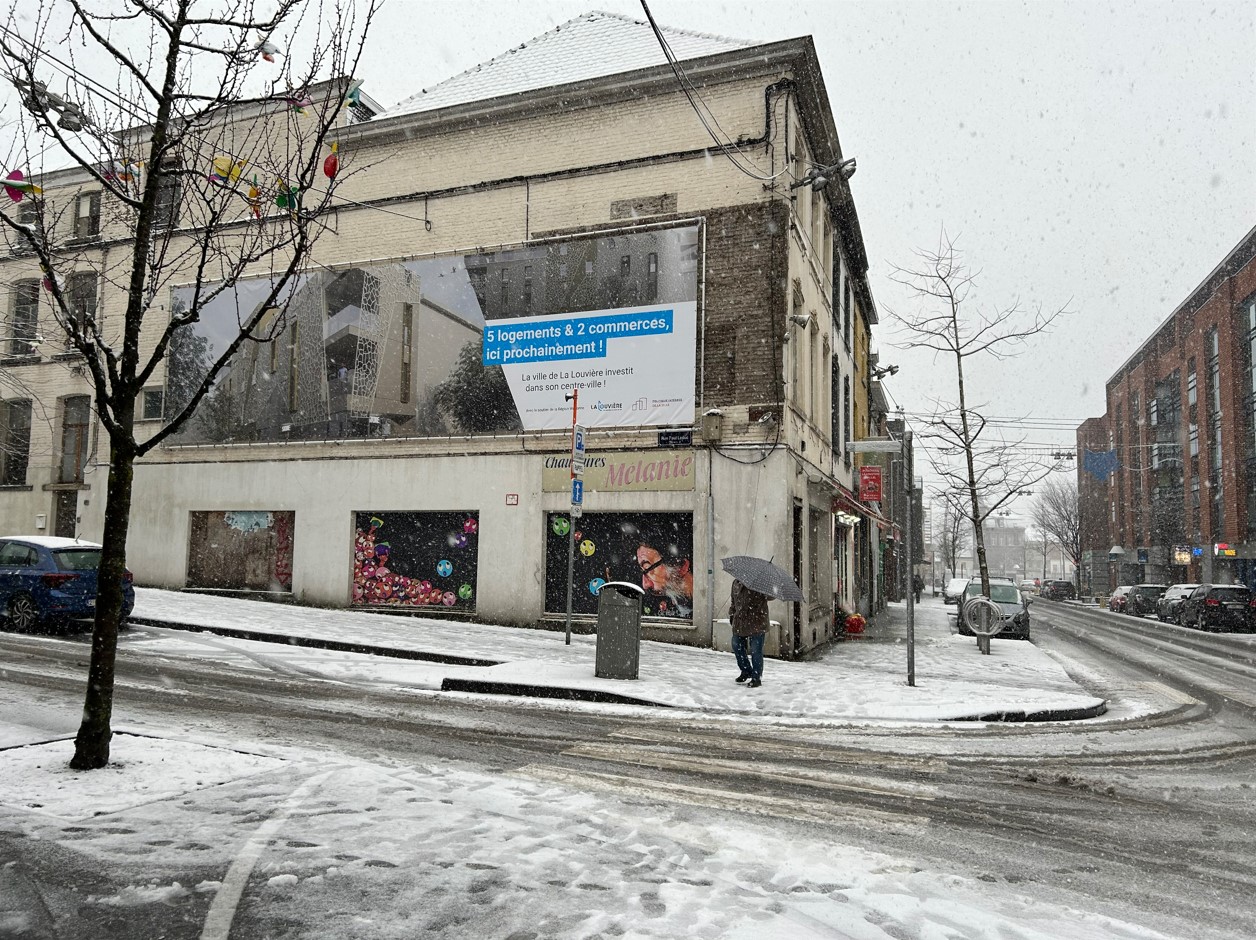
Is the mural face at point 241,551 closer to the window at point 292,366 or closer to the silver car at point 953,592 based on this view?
the window at point 292,366

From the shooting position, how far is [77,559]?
12.7m

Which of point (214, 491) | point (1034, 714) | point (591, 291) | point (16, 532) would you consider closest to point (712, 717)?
point (1034, 714)

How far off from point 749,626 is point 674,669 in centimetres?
178

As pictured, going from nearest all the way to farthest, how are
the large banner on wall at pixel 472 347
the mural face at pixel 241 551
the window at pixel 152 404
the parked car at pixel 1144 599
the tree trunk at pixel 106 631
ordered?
the tree trunk at pixel 106 631 < the large banner on wall at pixel 472 347 < the mural face at pixel 241 551 < the window at pixel 152 404 < the parked car at pixel 1144 599

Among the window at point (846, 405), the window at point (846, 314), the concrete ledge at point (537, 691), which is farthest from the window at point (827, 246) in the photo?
the concrete ledge at point (537, 691)

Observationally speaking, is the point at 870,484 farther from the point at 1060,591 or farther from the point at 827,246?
the point at 1060,591

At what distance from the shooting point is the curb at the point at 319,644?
1213cm

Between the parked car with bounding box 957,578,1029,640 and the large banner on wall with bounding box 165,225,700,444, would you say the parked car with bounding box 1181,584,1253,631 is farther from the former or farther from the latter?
the large banner on wall with bounding box 165,225,700,444

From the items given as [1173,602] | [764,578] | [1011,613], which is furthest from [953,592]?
[764,578]

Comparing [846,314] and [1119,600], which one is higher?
[846,314]

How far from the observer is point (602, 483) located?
15672mm

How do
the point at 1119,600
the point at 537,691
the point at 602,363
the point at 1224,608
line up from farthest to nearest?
the point at 1119,600
the point at 1224,608
the point at 602,363
the point at 537,691

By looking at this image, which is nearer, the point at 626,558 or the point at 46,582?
the point at 46,582

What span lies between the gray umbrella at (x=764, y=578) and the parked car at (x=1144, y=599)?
35.5 m
